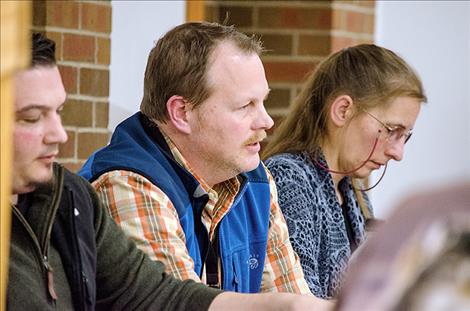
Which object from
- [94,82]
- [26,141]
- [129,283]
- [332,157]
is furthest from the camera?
[94,82]

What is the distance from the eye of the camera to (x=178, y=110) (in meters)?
2.77

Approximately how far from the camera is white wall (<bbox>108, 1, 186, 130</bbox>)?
157 inches

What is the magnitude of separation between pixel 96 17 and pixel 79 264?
193 cm

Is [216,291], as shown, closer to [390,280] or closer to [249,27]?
[390,280]

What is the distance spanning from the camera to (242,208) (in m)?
2.84

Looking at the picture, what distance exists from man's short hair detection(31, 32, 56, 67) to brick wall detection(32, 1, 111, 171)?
5.14 ft

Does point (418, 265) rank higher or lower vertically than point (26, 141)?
higher

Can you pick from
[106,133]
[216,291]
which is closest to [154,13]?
[106,133]

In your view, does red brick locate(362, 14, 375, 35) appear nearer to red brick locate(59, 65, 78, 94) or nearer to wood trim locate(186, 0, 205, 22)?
wood trim locate(186, 0, 205, 22)

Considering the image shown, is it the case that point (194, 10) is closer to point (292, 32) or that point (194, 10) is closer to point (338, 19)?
point (292, 32)

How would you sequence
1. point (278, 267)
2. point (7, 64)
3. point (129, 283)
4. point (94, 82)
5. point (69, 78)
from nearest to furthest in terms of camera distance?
point (7, 64) < point (129, 283) < point (278, 267) < point (69, 78) < point (94, 82)

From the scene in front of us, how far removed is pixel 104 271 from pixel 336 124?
154 centimetres

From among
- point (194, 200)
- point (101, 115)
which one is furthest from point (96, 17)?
point (194, 200)

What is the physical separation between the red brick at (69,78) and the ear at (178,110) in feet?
3.23
